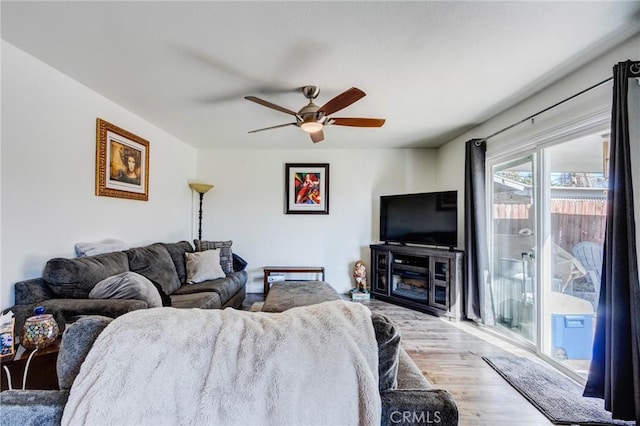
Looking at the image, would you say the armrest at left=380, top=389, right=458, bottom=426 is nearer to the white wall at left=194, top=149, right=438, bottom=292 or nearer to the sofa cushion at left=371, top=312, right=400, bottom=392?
the sofa cushion at left=371, top=312, right=400, bottom=392

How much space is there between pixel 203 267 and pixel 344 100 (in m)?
2.50

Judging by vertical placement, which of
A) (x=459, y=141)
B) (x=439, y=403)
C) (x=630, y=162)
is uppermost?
(x=459, y=141)

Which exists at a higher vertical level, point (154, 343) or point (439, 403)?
point (154, 343)

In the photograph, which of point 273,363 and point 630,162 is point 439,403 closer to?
point 273,363

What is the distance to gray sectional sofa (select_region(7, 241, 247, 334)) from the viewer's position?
1.73 meters

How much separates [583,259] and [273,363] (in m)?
2.68

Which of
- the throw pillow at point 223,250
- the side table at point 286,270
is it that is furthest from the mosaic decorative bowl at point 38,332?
the side table at point 286,270

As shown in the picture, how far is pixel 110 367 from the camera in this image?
721mm

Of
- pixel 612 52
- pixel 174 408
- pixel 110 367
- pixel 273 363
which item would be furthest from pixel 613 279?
pixel 110 367

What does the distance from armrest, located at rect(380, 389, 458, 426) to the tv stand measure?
290 cm

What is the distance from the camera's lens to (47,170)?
2148mm

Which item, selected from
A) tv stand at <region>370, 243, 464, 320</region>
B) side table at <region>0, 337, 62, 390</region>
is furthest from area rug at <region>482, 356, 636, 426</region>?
side table at <region>0, 337, 62, 390</region>

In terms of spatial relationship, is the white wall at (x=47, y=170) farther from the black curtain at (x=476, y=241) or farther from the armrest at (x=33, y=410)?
the black curtain at (x=476, y=241)

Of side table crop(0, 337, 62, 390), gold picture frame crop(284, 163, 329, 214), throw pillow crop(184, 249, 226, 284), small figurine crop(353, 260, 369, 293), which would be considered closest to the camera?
side table crop(0, 337, 62, 390)
